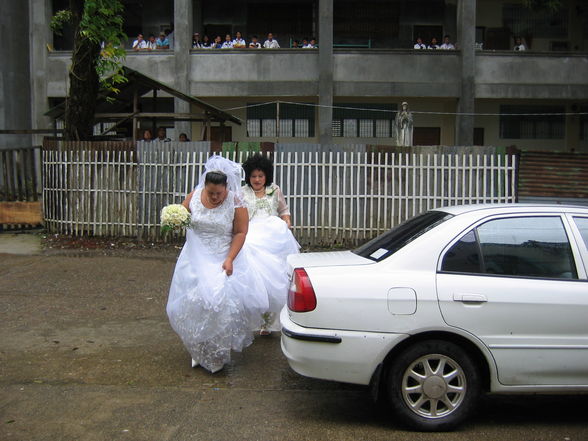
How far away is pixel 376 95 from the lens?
2008cm

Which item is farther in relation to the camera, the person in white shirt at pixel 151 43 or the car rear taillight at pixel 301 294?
the person in white shirt at pixel 151 43

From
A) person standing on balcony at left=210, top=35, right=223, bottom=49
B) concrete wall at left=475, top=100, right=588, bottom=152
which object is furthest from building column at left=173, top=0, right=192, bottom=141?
concrete wall at left=475, top=100, right=588, bottom=152

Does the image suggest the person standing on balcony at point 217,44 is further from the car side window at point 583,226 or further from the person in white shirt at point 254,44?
the car side window at point 583,226

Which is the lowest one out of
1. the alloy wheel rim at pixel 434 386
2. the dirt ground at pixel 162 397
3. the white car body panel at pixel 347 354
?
the dirt ground at pixel 162 397

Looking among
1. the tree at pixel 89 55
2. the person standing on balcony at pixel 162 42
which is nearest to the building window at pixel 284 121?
the person standing on balcony at pixel 162 42

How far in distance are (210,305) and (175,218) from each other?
30.6 inches

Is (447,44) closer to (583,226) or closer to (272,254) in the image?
(272,254)

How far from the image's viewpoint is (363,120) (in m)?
21.5

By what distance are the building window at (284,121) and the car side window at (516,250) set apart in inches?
686

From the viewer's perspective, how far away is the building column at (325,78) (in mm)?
19578

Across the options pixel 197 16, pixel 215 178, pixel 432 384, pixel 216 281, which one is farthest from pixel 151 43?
pixel 432 384

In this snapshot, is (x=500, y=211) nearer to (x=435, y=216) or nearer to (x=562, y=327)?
(x=435, y=216)

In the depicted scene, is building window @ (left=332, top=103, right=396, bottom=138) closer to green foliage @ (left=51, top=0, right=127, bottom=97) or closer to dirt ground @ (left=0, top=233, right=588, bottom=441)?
green foliage @ (left=51, top=0, right=127, bottom=97)

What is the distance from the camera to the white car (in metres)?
3.96
